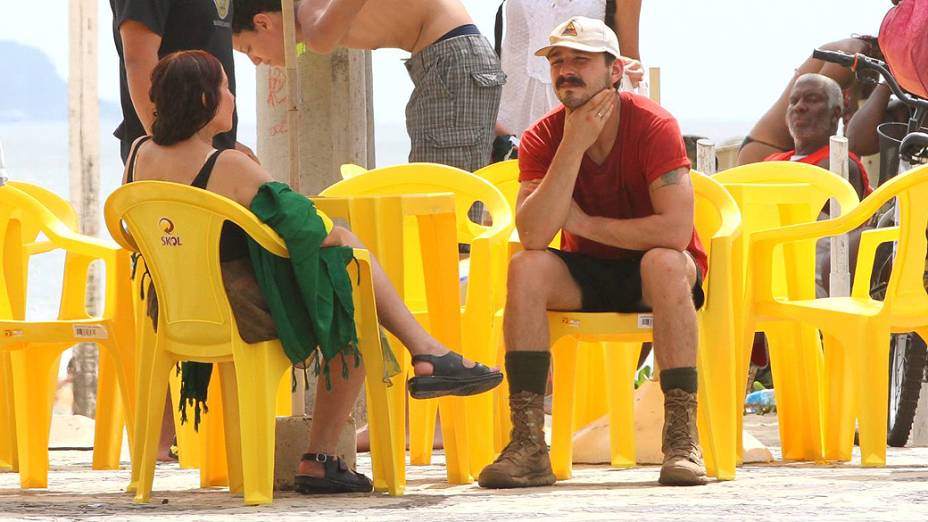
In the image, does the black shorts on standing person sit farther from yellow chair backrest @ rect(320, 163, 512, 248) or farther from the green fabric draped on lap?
the green fabric draped on lap

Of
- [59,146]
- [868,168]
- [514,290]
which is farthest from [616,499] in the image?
[59,146]

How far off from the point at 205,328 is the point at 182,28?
1484mm

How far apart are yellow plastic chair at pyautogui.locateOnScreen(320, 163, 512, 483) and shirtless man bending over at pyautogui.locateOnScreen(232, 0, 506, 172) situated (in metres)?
0.53

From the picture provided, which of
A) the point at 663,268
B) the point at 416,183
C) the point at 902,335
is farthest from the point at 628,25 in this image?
the point at 663,268

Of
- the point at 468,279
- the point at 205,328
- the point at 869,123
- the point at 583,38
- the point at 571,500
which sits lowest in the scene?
the point at 571,500

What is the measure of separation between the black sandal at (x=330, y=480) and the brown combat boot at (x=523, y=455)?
377 millimetres

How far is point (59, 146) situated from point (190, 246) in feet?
111

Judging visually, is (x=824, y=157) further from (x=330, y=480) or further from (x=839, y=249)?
(x=330, y=480)

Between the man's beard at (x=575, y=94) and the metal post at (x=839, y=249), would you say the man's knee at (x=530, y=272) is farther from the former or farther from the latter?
the metal post at (x=839, y=249)

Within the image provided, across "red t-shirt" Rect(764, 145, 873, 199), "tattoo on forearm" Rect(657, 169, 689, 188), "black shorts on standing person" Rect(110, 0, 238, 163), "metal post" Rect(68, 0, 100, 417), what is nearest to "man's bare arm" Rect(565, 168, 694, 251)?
"tattoo on forearm" Rect(657, 169, 689, 188)

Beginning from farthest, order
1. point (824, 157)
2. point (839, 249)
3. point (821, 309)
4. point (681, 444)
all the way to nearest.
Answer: point (824, 157) → point (839, 249) → point (821, 309) → point (681, 444)

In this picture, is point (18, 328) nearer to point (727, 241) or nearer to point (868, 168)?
point (727, 241)

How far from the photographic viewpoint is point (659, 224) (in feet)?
18.0

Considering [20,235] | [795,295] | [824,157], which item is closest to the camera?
[20,235]
